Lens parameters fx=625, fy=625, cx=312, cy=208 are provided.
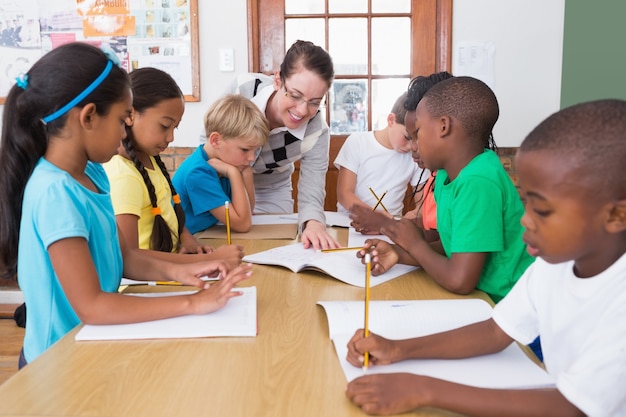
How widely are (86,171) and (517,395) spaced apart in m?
0.88

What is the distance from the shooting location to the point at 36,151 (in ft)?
3.56

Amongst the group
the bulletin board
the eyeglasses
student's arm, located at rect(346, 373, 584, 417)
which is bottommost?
student's arm, located at rect(346, 373, 584, 417)

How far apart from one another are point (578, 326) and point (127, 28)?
10.2 ft

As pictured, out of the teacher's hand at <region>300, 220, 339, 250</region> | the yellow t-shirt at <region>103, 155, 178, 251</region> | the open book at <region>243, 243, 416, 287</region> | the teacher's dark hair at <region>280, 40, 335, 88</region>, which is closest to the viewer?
the open book at <region>243, 243, 416, 287</region>

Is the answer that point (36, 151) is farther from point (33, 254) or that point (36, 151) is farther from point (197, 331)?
point (197, 331)

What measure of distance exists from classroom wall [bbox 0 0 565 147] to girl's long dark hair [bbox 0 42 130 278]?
234 cm

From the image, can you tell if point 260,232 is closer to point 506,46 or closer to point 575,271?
point 575,271

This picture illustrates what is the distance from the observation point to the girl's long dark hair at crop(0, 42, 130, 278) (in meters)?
1.07

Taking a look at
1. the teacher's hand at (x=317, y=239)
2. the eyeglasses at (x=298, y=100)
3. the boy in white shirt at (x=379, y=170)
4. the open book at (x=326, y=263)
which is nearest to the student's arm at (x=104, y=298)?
the open book at (x=326, y=263)

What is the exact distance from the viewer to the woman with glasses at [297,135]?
1.88 meters

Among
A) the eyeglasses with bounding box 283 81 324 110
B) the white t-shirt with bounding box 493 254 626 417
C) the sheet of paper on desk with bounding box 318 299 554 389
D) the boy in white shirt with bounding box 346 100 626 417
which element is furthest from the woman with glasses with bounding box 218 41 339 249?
the boy in white shirt with bounding box 346 100 626 417

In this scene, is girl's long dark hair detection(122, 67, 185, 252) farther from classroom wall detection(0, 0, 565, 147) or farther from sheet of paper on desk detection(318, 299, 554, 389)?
classroom wall detection(0, 0, 565, 147)

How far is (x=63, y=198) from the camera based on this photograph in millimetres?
1030

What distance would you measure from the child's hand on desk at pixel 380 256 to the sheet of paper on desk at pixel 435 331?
0.21 meters
